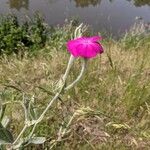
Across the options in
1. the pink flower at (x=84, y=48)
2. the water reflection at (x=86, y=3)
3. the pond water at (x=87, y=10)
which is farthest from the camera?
the water reflection at (x=86, y=3)

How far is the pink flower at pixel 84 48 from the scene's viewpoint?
1750 mm

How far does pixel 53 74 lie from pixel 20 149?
180 cm

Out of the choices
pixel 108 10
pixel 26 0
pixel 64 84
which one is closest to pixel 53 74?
pixel 64 84

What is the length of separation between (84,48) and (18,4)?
10030 mm

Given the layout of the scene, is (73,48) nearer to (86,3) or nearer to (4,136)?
(4,136)

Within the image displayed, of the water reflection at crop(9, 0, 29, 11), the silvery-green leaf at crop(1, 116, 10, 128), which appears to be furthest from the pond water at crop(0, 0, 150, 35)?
the silvery-green leaf at crop(1, 116, 10, 128)

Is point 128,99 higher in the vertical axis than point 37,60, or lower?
higher

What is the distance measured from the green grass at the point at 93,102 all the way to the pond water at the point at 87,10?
5039 mm

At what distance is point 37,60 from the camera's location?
4629mm

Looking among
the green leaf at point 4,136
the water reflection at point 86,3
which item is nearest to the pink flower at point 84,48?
the green leaf at point 4,136

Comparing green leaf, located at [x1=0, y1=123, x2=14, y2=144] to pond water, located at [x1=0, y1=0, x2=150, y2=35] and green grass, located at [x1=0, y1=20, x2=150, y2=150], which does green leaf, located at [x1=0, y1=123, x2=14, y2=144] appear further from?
pond water, located at [x1=0, y1=0, x2=150, y2=35]

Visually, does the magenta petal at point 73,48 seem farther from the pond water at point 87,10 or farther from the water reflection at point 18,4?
the water reflection at point 18,4

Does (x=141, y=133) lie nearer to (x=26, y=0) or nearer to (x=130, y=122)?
(x=130, y=122)

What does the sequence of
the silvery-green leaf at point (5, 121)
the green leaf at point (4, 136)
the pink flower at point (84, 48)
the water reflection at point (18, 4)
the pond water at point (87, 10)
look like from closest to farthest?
the pink flower at point (84, 48) → the green leaf at point (4, 136) → the silvery-green leaf at point (5, 121) → the pond water at point (87, 10) → the water reflection at point (18, 4)
